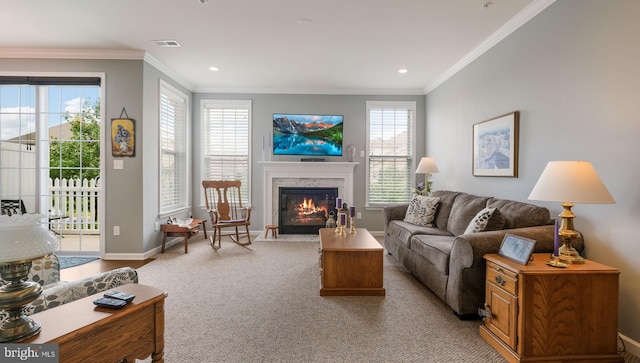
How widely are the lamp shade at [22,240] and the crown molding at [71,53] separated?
3.67m

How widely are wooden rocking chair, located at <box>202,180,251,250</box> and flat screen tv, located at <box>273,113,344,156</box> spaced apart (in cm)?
109

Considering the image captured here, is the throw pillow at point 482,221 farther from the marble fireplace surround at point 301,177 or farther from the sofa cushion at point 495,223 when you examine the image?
the marble fireplace surround at point 301,177

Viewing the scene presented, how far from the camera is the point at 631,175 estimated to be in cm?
192

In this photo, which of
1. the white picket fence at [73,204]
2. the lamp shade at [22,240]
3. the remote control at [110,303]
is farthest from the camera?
the white picket fence at [73,204]

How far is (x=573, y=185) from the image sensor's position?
5.85 feet

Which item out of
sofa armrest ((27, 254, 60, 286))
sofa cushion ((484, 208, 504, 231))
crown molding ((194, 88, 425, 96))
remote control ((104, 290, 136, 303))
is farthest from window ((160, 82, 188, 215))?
sofa cushion ((484, 208, 504, 231))

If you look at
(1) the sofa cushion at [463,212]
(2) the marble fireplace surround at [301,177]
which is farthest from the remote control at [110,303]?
(2) the marble fireplace surround at [301,177]

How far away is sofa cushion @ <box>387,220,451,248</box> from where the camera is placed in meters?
3.38

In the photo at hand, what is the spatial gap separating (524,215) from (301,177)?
3558 mm

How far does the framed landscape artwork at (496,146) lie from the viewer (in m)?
3.03

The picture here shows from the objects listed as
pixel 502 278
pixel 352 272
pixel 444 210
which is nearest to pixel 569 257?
pixel 502 278

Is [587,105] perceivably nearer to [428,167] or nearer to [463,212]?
[463,212]

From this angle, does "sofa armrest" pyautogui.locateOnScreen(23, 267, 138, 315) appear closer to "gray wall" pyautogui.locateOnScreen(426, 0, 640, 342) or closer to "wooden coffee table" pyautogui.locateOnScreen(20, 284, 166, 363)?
"wooden coffee table" pyautogui.locateOnScreen(20, 284, 166, 363)

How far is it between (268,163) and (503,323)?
13.7 ft
